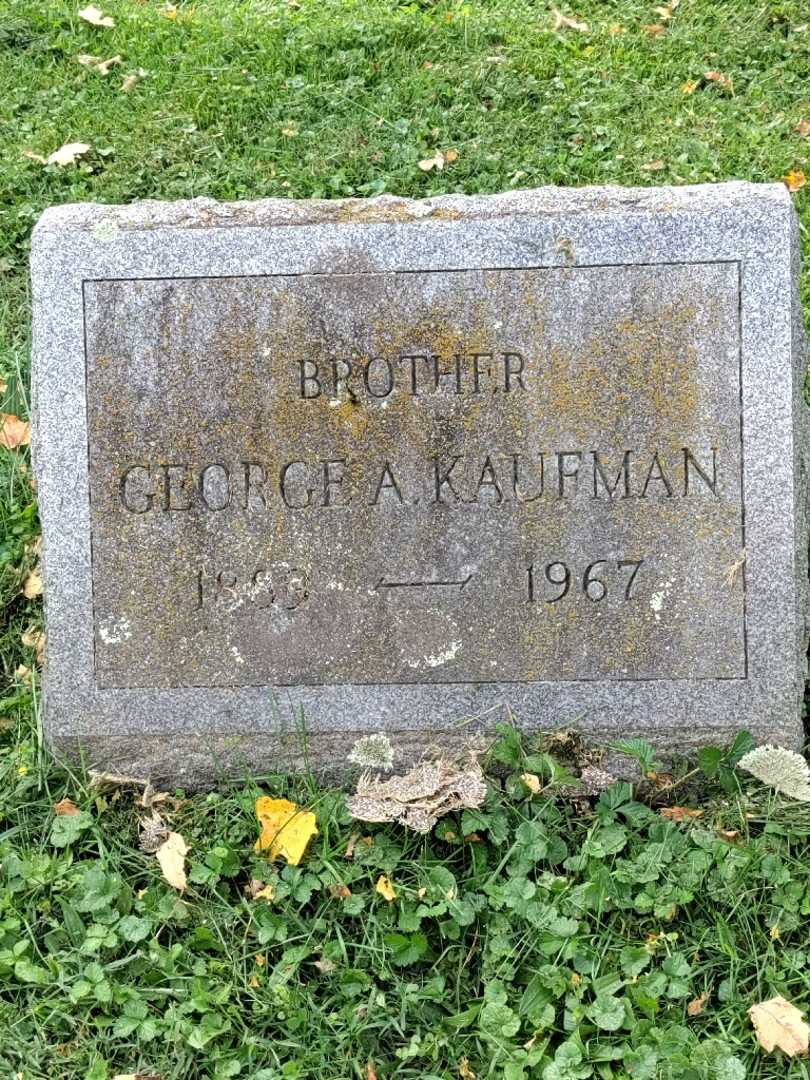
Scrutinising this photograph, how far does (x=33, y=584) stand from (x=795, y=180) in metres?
3.41

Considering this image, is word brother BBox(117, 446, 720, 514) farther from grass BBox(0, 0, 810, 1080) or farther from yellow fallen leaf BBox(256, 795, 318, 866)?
yellow fallen leaf BBox(256, 795, 318, 866)

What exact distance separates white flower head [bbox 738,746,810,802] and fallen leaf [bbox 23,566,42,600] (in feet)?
7.23

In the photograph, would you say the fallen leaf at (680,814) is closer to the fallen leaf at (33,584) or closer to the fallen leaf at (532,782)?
the fallen leaf at (532,782)

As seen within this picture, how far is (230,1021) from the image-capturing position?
2.56 metres

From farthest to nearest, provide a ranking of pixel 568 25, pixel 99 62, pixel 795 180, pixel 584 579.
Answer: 1. pixel 568 25
2. pixel 99 62
3. pixel 795 180
4. pixel 584 579

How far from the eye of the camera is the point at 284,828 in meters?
2.89

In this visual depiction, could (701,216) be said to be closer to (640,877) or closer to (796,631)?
(796,631)

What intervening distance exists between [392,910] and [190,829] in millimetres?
605

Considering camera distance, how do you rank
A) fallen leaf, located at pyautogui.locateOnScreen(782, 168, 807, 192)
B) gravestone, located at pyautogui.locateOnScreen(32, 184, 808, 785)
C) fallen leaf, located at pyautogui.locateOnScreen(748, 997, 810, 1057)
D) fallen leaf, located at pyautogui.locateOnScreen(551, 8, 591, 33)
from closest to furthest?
1. fallen leaf, located at pyautogui.locateOnScreen(748, 997, 810, 1057)
2. gravestone, located at pyautogui.locateOnScreen(32, 184, 808, 785)
3. fallen leaf, located at pyautogui.locateOnScreen(782, 168, 807, 192)
4. fallen leaf, located at pyautogui.locateOnScreen(551, 8, 591, 33)

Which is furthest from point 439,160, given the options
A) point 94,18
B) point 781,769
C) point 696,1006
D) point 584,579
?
point 696,1006

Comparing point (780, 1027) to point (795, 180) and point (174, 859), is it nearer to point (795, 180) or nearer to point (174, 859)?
point (174, 859)

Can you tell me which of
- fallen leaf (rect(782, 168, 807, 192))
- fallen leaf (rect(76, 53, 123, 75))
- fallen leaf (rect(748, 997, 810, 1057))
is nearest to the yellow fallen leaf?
fallen leaf (rect(748, 997, 810, 1057))

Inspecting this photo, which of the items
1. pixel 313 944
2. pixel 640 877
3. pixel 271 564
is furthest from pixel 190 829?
pixel 640 877

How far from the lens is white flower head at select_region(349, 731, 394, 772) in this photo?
3.03 metres
